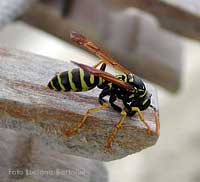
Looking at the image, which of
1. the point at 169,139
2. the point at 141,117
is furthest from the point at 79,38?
the point at 169,139

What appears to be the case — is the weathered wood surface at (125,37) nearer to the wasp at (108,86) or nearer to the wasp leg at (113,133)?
the wasp at (108,86)

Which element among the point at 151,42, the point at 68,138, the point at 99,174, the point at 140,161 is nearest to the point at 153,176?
the point at 140,161

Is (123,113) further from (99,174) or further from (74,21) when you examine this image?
(74,21)

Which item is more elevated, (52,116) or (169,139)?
(52,116)

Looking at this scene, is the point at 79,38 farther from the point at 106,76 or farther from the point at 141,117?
the point at 141,117

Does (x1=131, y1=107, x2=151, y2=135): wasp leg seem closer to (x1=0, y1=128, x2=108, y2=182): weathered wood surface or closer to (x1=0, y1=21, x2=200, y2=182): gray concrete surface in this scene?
(x1=0, y1=128, x2=108, y2=182): weathered wood surface

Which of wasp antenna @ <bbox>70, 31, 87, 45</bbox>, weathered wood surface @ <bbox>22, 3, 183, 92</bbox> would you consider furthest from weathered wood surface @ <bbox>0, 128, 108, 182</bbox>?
weathered wood surface @ <bbox>22, 3, 183, 92</bbox>
